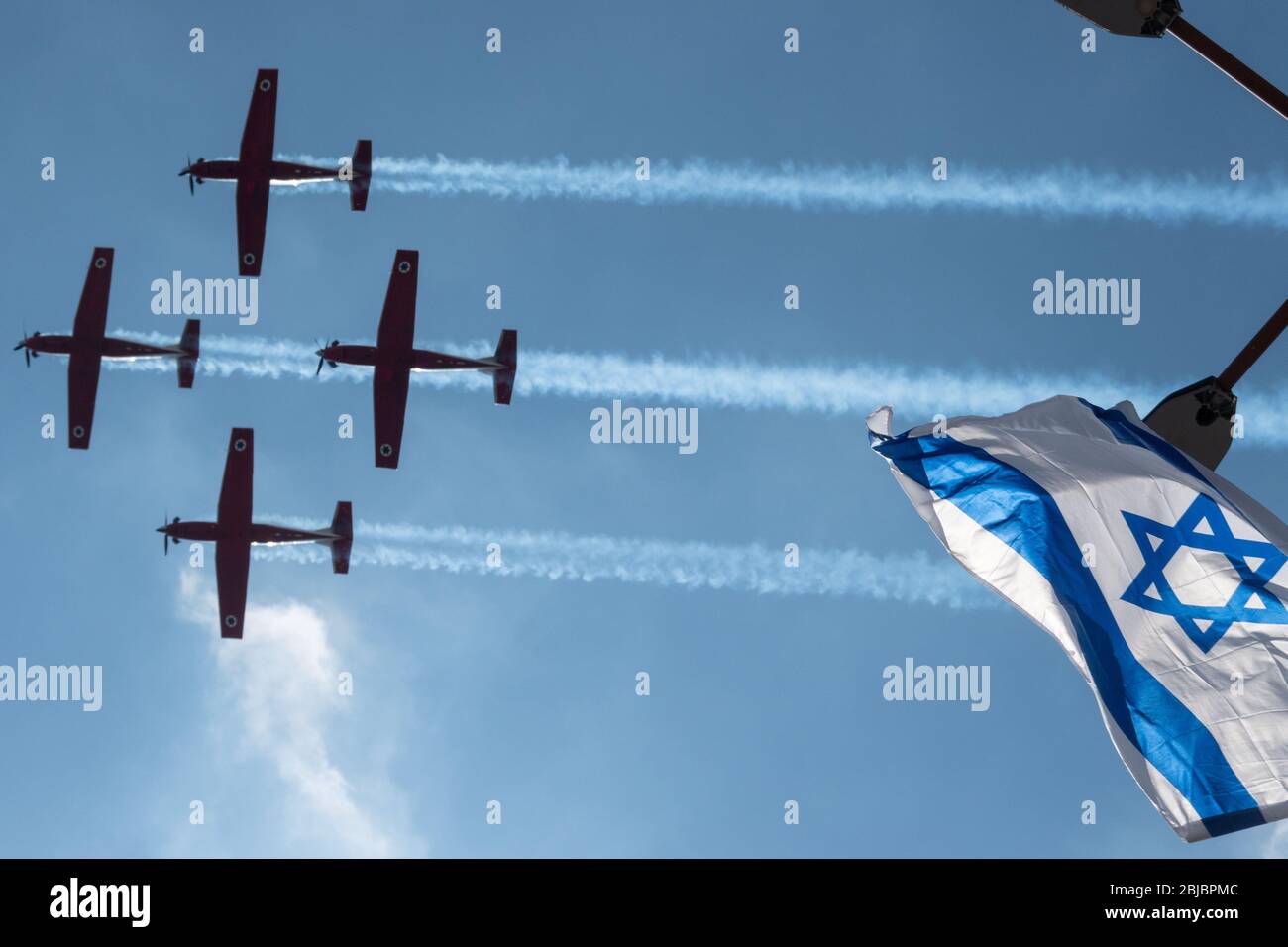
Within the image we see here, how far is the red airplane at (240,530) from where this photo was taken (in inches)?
2024

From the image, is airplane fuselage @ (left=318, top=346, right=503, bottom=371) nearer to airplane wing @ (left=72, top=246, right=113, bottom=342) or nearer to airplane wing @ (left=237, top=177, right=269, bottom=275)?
airplane wing @ (left=237, top=177, right=269, bottom=275)

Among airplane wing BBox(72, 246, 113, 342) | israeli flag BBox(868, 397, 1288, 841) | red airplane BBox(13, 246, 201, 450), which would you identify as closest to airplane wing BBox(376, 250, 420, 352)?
red airplane BBox(13, 246, 201, 450)

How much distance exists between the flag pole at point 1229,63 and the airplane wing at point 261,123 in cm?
3911

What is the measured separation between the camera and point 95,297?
52.4 metres

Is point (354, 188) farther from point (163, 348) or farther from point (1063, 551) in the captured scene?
point (1063, 551)

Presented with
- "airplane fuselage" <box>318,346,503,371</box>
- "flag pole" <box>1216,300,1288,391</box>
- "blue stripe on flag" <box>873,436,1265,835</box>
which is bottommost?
"blue stripe on flag" <box>873,436,1265,835</box>

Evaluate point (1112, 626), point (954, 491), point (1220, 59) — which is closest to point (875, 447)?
point (954, 491)

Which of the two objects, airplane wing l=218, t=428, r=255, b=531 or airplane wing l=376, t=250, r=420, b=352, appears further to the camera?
airplane wing l=218, t=428, r=255, b=531

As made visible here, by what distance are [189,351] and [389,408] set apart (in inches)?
348

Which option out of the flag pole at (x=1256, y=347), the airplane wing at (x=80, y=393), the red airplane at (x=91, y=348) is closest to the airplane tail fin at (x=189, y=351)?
the red airplane at (x=91, y=348)

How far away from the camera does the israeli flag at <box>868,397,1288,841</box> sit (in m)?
19.9

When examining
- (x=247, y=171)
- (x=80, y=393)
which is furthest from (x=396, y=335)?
(x=80, y=393)

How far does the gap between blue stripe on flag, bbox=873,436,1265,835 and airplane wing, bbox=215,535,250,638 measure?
36.5 meters

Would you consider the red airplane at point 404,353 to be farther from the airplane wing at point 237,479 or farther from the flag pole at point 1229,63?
the flag pole at point 1229,63
